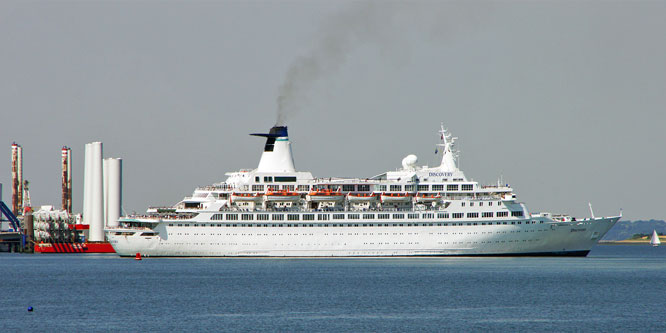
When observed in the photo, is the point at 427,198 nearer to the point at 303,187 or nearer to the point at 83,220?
the point at 303,187

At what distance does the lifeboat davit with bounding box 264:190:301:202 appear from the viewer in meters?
81.8

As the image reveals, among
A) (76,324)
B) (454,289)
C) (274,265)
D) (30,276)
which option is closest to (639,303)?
(454,289)

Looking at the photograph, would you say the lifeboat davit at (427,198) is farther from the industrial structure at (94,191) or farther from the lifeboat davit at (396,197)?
the industrial structure at (94,191)

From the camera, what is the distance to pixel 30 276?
227ft

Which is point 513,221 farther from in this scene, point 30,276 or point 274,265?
point 30,276

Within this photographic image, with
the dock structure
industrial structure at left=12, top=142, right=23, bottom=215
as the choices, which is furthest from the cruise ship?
industrial structure at left=12, top=142, right=23, bottom=215

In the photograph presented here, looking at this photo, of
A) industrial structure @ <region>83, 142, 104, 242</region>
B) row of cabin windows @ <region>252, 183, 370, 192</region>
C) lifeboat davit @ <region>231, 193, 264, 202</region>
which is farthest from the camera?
industrial structure @ <region>83, 142, 104, 242</region>

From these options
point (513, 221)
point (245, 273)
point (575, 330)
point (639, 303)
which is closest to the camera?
point (575, 330)

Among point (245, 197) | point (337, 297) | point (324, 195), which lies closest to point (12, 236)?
point (245, 197)

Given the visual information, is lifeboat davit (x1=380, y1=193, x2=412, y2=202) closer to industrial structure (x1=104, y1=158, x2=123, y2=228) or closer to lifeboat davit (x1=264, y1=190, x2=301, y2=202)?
lifeboat davit (x1=264, y1=190, x2=301, y2=202)

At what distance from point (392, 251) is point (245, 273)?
17.2m

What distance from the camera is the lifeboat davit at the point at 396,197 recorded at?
8188 cm

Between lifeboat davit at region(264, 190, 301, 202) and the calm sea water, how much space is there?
6.31 meters

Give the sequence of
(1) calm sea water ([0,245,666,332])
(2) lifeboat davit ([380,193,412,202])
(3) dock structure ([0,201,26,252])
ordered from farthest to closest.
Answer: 1. (3) dock structure ([0,201,26,252])
2. (2) lifeboat davit ([380,193,412,202])
3. (1) calm sea water ([0,245,666,332])
